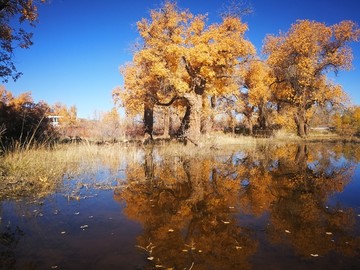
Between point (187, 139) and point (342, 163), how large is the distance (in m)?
9.02

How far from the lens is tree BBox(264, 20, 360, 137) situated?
28.0 metres

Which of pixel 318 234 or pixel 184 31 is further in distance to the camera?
pixel 184 31

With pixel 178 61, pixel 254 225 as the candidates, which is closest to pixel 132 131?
pixel 178 61

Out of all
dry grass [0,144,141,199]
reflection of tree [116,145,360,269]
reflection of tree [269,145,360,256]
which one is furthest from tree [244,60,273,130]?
reflection of tree [269,145,360,256]

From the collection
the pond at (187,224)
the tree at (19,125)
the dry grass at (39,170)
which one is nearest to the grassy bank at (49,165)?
the dry grass at (39,170)

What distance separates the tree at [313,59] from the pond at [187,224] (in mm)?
21376

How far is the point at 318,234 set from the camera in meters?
4.57

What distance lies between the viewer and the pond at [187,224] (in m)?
3.80

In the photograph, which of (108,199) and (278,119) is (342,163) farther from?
(278,119)

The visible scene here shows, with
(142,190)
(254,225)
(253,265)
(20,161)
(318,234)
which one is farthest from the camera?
(20,161)

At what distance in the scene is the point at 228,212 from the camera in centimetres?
584

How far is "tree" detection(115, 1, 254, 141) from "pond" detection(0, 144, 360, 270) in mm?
9812

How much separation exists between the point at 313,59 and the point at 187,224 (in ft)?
90.6

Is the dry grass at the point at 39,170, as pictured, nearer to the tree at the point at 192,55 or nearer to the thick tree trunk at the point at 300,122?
the tree at the point at 192,55
